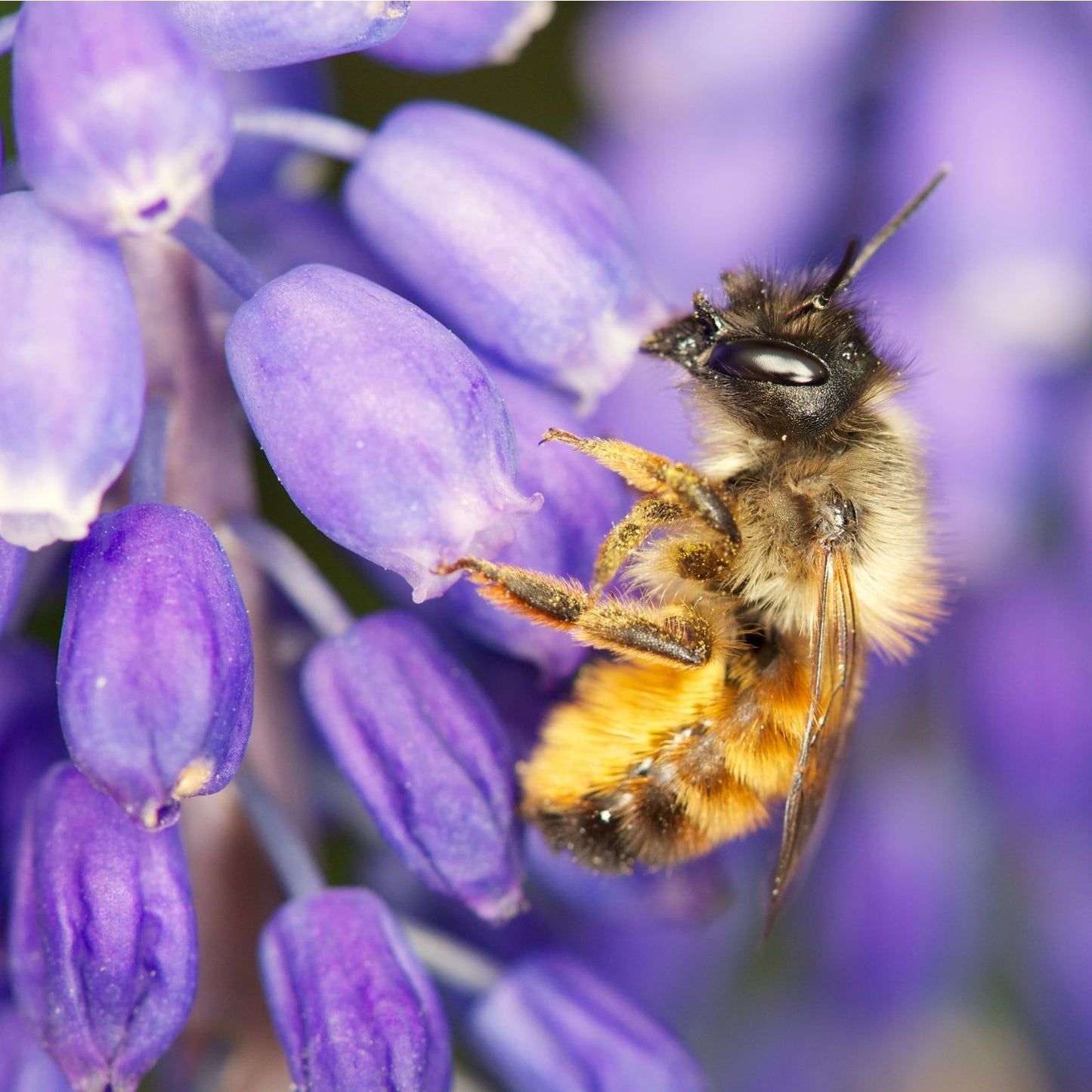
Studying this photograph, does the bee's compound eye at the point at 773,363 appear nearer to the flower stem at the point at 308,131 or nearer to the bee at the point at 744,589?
the bee at the point at 744,589

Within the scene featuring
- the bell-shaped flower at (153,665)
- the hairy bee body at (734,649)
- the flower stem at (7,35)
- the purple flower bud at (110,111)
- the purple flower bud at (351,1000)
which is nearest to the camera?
the purple flower bud at (110,111)

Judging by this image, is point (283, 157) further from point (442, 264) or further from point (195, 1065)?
point (195, 1065)

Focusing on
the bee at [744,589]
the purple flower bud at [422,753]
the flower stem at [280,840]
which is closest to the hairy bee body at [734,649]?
the bee at [744,589]

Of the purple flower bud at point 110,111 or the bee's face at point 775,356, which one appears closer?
the purple flower bud at point 110,111

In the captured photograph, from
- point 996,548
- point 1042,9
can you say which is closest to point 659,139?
point 1042,9

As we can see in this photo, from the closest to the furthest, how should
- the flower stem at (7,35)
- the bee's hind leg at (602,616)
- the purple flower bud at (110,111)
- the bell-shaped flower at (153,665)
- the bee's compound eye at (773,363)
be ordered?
the purple flower bud at (110,111)
the bell-shaped flower at (153,665)
the flower stem at (7,35)
the bee's hind leg at (602,616)
the bee's compound eye at (773,363)

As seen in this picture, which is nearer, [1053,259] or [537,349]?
[537,349]
